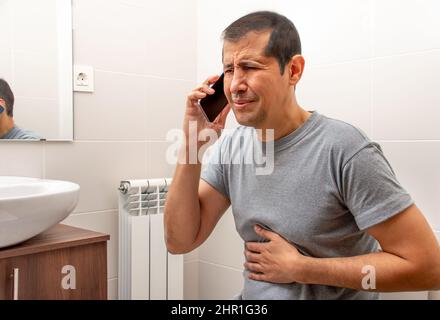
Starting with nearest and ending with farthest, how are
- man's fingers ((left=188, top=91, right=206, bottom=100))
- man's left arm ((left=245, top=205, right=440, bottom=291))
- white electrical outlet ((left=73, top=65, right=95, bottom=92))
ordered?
1. man's left arm ((left=245, top=205, right=440, bottom=291))
2. man's fingers ((left=188, top=91, right=206, bottom=100))
3. white electrical outlet ((left=73, top=65, right=95, bottom=92))

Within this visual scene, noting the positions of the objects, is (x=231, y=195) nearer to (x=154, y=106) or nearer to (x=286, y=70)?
(x=286, y=70)

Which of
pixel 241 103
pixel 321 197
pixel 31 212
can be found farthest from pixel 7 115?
pixel 321 197

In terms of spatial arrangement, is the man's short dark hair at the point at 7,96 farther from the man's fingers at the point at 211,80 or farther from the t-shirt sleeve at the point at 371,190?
the t-shirt sleeve at the point at 371,190

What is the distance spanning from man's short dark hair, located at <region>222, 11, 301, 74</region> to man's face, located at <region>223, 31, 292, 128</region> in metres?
0.01

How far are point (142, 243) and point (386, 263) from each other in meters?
1.07

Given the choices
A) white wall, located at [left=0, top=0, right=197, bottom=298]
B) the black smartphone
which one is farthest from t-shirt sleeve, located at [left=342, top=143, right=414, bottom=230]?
white wall, located at [left=0, top=0, right=197, bottom=298]

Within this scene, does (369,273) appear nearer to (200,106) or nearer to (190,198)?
(190,198)

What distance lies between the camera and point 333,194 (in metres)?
1.13

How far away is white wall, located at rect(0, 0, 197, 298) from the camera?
1765 mm

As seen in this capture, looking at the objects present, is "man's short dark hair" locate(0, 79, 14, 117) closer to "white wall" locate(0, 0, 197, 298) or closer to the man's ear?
"white wall" locate(0, 0, 197, 298)

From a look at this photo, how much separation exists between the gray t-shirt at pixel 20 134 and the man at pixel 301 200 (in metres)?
0.65

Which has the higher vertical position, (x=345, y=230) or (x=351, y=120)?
(x=351, y=120)

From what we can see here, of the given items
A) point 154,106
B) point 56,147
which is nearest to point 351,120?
point 154,106
